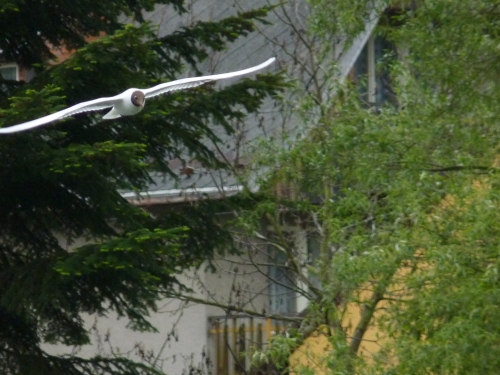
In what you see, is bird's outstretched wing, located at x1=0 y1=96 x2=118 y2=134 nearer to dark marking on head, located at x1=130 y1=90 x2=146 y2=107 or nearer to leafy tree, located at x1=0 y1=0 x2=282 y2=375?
dark marking on head, located at x1=130 y1=90 x2=146 y2=107

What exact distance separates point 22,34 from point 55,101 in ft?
6.74

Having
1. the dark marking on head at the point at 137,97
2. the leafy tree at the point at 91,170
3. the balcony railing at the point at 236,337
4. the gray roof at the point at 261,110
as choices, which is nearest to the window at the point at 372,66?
the gray roof at the point at 261,110

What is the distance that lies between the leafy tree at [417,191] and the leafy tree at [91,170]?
0.86 metres

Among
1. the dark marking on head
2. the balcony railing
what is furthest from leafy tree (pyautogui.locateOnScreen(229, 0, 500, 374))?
the balcony railing

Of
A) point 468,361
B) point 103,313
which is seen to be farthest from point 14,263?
point 468,361

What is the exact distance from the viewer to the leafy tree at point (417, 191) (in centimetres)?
702

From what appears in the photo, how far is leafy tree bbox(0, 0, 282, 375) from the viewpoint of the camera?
8.16 meters

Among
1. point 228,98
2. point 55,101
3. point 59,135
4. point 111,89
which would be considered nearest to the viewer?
point 55,101

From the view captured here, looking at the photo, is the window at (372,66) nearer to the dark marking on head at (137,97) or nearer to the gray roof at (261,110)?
the gray roof at (261,110)

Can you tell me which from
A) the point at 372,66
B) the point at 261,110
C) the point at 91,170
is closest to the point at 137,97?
the point at 91,170

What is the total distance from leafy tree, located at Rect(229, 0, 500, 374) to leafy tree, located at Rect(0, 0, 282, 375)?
2.81 feet

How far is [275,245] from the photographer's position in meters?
11.1

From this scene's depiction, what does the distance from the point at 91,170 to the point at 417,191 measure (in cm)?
238

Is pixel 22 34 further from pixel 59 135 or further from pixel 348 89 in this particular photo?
pixel 348 89
